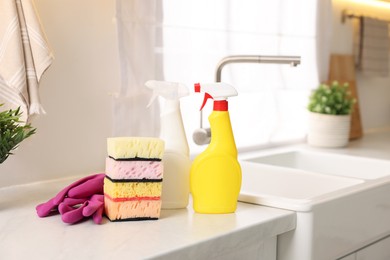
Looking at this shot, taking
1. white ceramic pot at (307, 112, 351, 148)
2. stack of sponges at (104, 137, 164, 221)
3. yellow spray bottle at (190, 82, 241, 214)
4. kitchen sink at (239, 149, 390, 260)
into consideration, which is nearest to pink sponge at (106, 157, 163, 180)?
stack of sponges at (104, 137, 164, 221)

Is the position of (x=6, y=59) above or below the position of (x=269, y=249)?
above

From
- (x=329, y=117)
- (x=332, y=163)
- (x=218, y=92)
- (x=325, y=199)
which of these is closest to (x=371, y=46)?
(x=329, y=117)

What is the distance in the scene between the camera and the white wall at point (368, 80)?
2.79m

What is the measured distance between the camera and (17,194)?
4.81 ft

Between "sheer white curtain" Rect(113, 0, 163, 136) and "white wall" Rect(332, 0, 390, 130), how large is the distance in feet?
4.13

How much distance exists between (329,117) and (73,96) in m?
1.17

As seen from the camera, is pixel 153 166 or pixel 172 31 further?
pixel 172 31

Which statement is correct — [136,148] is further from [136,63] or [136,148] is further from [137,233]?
[136,63]

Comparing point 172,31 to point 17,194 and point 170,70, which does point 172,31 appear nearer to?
point 170,70

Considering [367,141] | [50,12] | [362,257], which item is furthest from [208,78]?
[367,141]

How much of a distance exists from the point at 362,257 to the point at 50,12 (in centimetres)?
108

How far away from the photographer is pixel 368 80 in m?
3.07

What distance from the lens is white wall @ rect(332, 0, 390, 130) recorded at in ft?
9.17

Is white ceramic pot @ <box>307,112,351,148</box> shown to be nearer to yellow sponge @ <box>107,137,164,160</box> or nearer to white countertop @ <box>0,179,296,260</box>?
white countertop @ <box>0,179,296,260</box>
